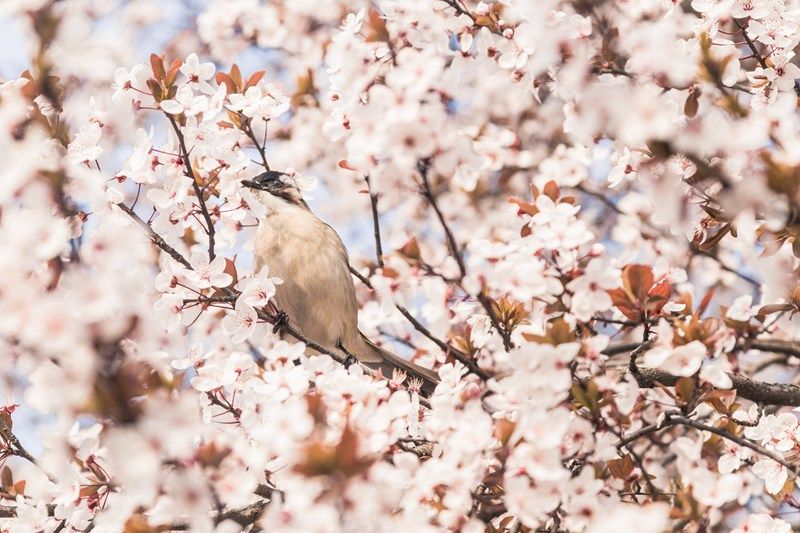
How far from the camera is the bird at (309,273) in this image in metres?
Answer: 5.32

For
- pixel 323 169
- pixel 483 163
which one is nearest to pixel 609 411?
pixel 483 163

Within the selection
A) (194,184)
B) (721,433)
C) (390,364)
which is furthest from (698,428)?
(390,364)

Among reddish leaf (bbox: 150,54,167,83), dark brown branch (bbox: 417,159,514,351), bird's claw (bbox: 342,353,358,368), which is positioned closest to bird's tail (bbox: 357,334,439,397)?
bird's claw (bbox: 342,353,358,368)

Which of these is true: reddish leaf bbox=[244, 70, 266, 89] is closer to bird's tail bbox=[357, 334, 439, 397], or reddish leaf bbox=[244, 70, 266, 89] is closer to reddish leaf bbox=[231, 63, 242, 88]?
reddish leaf bbox=[231, 63, 242, 88]

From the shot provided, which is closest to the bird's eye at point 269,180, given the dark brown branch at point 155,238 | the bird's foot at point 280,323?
the bird's foot at point 280,323

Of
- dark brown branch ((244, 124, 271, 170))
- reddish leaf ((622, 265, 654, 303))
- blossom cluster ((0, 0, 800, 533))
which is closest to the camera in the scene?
blossom cluster ((0, 0, 800, 533))

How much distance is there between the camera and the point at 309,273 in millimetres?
5336

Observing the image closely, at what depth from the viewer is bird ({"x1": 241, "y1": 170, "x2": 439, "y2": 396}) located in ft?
17.5

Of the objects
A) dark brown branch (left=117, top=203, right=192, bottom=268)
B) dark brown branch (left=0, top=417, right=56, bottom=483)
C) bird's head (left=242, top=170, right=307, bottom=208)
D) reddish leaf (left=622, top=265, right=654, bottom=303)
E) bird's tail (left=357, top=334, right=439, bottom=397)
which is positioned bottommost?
bird's tail (left=357, top=334, right=439, bottom=397)

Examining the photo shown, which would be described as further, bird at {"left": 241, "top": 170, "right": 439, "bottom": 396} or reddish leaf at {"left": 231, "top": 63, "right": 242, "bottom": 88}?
bird at {"left": 241, "top": 170, "right": 439, "bottom": 396}

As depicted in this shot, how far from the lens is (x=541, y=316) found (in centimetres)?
278

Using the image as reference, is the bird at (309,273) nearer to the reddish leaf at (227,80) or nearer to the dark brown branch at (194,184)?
the reddish leaf at (227,80)

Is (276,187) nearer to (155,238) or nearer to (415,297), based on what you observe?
(155,238)

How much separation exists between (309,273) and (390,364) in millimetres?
767
